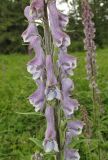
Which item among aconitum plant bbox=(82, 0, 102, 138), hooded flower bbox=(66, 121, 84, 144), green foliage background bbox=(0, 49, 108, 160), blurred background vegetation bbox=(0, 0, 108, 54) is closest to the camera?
hooded flower bbox=(66, 121, 84, 144)

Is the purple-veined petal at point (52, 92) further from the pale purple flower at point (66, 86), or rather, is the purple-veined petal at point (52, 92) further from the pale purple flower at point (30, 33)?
the pale purple flower at point (30, 33)

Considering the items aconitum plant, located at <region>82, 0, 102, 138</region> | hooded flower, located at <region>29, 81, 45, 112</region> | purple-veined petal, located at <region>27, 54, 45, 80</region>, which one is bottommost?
aconitum plant, located at <region>82, 0, 102, 138</region>

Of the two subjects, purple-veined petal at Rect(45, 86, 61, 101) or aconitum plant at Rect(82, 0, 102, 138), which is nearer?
purple-veined petal at Rect(45, 86, 61, 101)

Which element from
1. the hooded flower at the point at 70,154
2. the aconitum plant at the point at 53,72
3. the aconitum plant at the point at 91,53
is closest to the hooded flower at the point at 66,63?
the aconitum plant at the point at 53,72

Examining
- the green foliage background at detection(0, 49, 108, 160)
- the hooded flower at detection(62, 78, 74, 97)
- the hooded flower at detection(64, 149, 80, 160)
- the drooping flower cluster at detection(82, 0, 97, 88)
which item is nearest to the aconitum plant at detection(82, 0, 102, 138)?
the drooping flower cluster at detection(82, 0, 97, 88)

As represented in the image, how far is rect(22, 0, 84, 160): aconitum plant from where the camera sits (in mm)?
2949

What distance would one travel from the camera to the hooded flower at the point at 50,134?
3094mm

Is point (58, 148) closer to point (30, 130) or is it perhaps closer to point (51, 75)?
point (51, 75)

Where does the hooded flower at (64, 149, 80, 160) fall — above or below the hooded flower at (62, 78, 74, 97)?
below

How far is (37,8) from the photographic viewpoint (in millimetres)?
2900

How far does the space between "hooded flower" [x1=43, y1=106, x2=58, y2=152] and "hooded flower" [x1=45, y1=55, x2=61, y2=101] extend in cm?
15

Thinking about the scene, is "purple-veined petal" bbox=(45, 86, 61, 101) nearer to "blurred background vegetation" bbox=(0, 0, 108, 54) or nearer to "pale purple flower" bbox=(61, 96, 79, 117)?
"pale purple flower" bbox=(61, 96, 79, 117)

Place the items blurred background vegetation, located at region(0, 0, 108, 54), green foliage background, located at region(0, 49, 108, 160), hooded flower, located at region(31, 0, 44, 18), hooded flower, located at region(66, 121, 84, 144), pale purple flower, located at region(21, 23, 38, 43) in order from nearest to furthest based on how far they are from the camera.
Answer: hooded flower, located at region(31, 0, 44, 18) → pale purple flower, located at region(21, 23, 38, 43) → hooded flower, located at region(66, 121, 84, 144) → green foliage background, located at region(0, 49, 108, 160) → blurred background vegetation, located at region(0, 0, 108, 54)

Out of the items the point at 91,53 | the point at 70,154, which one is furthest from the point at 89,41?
the point at 70,154
